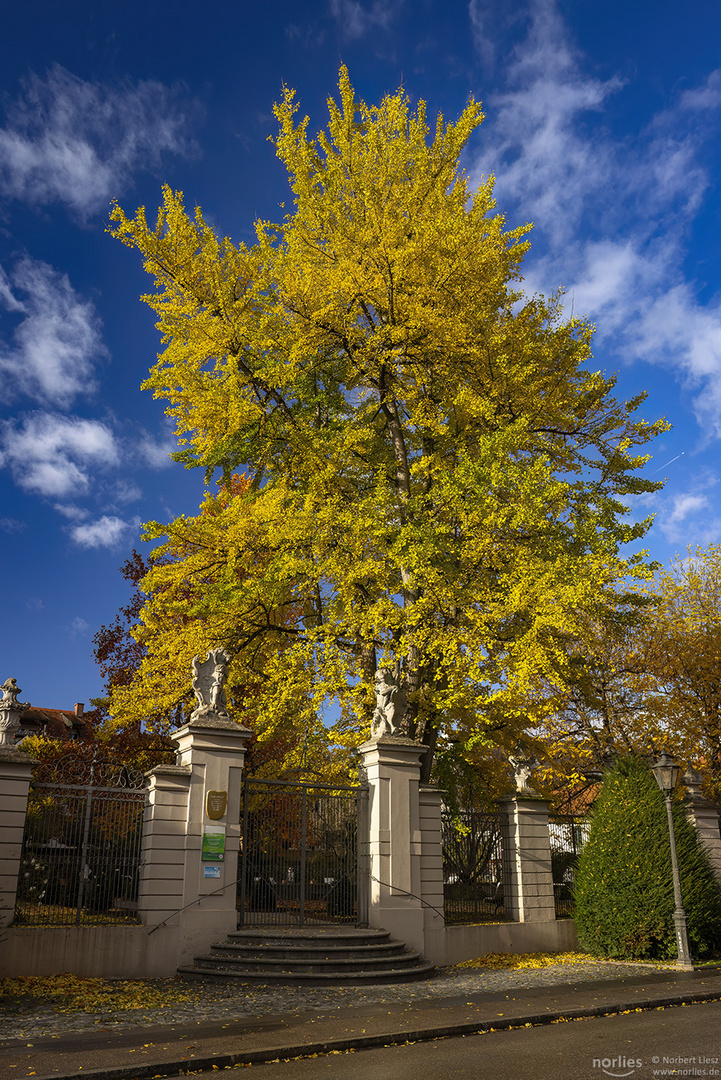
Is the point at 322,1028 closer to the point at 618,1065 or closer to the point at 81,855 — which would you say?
the point at 618,1065

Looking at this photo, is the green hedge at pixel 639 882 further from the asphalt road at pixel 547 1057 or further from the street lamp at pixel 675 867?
the asphalt road at pixel 547 1057

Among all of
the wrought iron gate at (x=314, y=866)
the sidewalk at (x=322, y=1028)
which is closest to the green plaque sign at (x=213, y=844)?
the wrought iron gate at (x=314, y=866)

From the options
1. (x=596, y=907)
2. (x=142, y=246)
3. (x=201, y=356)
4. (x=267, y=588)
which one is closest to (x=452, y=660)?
(x=267, y=588)

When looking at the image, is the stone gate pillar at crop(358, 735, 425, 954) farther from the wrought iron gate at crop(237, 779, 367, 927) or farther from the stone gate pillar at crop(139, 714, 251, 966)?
the stone gate pillar at crop(139, 714, 251, 966)

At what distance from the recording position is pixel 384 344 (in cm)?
1736

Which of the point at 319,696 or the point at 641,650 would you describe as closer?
the point at 319,696

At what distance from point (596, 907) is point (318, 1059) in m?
9.12

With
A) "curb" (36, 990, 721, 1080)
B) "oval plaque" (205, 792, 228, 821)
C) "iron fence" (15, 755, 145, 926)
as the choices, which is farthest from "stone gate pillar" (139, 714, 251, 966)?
"curb" (36, 990, 721, 1080)

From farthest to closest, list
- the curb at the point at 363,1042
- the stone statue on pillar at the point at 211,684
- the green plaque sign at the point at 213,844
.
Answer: the stone statue on pillar at the point at 211,684 < the green plaque sign at the point at 213,844 < the curb at the point at 363,1042

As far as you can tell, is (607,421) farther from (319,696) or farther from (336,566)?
(319,696)

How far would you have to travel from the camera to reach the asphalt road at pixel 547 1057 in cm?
652

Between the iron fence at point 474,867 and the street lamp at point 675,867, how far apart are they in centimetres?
366

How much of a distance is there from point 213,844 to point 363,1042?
577 centimetres

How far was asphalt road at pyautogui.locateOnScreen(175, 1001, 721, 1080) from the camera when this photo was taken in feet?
21.4
